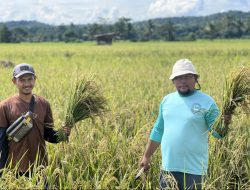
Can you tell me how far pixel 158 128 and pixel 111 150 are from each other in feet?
3.12

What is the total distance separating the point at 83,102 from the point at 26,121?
0.64 meters

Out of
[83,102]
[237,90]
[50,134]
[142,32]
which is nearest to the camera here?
[237,90]

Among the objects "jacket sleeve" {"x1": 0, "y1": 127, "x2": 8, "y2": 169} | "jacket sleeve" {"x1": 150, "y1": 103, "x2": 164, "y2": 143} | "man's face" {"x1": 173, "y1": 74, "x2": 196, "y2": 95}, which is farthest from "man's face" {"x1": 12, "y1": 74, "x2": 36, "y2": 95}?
"man's face" {"x1": 173, "y1": 74, "x2": 196, "y2": 95}

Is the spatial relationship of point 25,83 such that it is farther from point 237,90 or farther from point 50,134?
point 237,90

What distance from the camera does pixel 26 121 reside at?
325 centimetres

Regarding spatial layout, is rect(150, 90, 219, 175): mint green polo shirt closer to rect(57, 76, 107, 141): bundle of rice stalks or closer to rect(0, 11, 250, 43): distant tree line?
rect(57, 76, 107, 141): bundle of rice stalks

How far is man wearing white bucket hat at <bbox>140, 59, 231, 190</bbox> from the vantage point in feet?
10.2

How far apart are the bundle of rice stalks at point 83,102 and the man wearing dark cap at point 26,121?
0.83 ft

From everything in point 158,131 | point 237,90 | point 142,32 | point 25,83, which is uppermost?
point 142,32

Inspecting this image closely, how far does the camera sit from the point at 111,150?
4230 mm

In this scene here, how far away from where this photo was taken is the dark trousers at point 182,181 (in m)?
3.10

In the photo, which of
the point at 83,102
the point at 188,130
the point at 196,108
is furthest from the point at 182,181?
the point at 83,102

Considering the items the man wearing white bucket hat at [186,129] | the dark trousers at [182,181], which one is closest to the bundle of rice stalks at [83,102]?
the man wearing white bucket hat at [186,129]

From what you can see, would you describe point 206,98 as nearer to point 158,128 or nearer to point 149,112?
point 158,128
